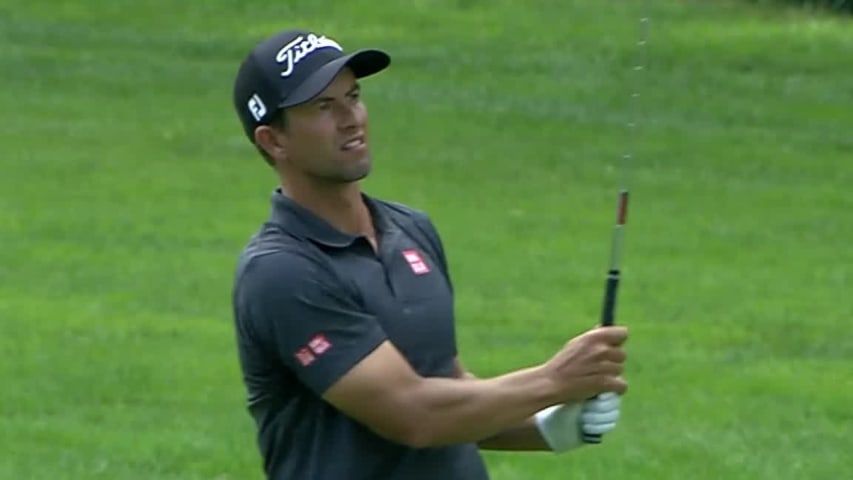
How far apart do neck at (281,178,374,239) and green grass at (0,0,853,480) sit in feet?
13.2

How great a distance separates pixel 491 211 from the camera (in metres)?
14.4

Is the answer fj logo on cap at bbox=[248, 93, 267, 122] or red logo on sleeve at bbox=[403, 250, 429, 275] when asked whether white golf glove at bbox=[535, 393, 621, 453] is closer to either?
red logo on sleeve at bbox=[403, 250, 429, 275]

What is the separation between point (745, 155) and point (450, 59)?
6016 millimetres

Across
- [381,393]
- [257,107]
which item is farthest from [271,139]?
[381,393]

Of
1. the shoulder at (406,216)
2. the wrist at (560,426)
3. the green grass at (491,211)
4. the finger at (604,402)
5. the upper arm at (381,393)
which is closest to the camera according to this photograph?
the upper arm at (381,393)

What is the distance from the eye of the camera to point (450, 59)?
885 inches

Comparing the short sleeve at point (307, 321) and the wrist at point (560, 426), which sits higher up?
the short sleeve at point (307, 321)

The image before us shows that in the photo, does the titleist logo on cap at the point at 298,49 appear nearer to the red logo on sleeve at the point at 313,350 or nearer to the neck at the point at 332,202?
the neck at the point at 332,202

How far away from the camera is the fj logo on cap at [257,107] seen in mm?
4121

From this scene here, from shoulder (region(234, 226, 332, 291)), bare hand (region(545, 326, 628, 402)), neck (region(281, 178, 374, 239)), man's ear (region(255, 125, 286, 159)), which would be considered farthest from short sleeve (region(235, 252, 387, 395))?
bare hand (region(545, 326, 628, 402))

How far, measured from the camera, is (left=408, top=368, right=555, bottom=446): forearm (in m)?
3.95

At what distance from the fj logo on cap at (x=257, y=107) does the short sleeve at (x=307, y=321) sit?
0.32m

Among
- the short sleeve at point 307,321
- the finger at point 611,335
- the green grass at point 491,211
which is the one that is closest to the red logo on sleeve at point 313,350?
the short sleeve at point 307,321

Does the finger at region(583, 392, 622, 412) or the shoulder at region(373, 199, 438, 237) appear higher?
the shoulder at region(373, 199, 438, 237)
